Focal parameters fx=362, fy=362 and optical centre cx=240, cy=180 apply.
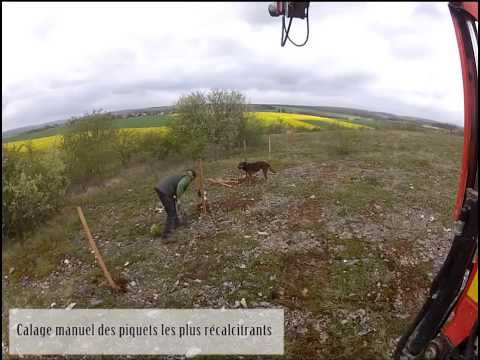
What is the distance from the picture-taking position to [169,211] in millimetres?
7219

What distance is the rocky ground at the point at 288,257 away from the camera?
5.02 meters

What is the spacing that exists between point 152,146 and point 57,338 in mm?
11253

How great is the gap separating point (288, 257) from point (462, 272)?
3.84 meters

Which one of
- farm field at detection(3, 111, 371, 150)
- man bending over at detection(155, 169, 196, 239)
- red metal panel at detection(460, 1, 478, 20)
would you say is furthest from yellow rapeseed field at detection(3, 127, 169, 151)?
red metal panel at detection(460, 1, 478, 20)

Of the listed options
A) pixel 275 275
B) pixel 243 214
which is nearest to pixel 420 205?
pixel 243 214

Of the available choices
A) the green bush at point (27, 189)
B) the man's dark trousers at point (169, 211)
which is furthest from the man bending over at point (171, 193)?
the green bush at point (27, 189)

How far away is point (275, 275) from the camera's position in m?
5.84

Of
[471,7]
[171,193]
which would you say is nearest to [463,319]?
[471,7]

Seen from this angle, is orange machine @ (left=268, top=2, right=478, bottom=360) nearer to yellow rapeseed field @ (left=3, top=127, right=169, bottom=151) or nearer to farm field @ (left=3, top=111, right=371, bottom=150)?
farm field @ (left=3, top=111, right=371, bottom=150)

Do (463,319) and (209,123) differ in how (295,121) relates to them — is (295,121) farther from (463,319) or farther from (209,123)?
(463,319)

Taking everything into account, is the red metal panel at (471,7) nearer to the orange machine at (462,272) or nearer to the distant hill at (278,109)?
the orange machine at (462,272)

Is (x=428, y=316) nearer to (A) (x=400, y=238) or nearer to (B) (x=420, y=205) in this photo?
(A) (x=400, y=238)
